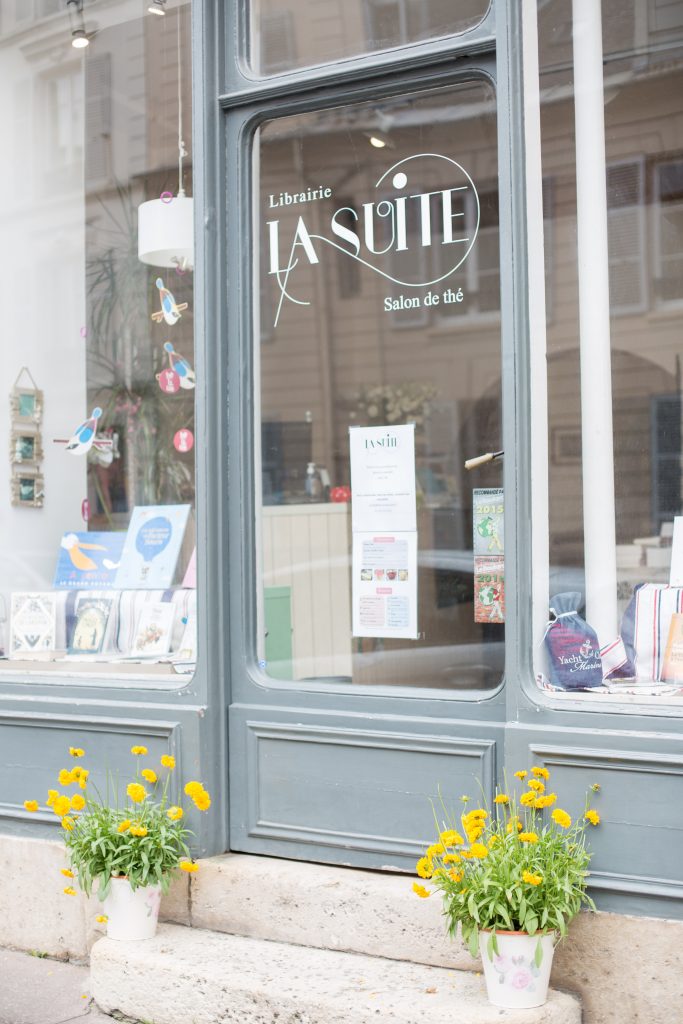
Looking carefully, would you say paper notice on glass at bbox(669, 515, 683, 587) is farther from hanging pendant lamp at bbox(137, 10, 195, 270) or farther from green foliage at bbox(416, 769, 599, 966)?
hanging pendant lamp at bbox(137, 10, 195, 270)

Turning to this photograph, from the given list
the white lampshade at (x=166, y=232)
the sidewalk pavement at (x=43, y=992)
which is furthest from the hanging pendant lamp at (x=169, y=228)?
the sidewalk pavement at (x=43, y=992)

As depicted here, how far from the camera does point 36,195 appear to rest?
545 cm

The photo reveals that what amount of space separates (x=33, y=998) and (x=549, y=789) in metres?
1.87

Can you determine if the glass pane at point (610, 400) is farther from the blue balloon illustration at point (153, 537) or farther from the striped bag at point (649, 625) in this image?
the blue balloon illustration at point (153, 537)

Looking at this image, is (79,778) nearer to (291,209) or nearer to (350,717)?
Answer: (350,717)

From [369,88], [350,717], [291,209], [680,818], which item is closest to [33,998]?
[350,717]

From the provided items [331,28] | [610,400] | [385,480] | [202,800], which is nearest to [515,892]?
[202,800]

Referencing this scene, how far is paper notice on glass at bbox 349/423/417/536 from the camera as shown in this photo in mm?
4238

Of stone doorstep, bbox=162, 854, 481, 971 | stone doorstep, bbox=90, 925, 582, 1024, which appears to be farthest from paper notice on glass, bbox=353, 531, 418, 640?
stone doorstep, bbox=90, 925, 582, 1024

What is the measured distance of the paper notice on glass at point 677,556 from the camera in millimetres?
3969

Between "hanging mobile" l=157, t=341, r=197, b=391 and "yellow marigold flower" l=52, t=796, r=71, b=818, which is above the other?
"hanging mobile" l=157, t=341, r=197, b=391

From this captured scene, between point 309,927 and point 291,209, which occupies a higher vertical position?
point 291,209

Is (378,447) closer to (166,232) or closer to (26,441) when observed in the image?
(166,232)

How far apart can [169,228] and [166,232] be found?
0.10 feet
